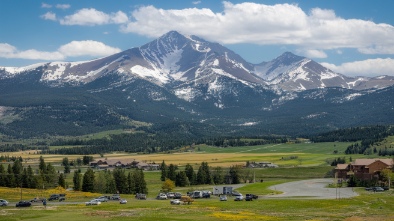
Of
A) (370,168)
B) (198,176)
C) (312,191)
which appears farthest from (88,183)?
(370,168)

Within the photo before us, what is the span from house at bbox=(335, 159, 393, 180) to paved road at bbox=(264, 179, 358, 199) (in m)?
8.99

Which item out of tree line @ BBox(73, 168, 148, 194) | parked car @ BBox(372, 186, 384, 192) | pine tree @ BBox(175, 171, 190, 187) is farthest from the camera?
pine tree @ BBox(175, 171, 190, 187)

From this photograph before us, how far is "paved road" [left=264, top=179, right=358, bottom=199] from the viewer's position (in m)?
124

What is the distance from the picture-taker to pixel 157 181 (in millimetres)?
177625

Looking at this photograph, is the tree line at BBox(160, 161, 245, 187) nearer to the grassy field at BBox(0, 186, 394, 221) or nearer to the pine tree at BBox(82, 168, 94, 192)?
the pine tree at BBox(82, 168, 94, 192)

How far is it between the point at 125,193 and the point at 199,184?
33.0 m

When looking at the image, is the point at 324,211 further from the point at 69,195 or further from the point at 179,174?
the point at 179,174

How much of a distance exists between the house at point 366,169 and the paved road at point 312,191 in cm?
899

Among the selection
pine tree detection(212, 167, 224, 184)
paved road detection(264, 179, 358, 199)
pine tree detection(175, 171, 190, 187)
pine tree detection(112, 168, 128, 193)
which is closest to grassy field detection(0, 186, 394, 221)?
paved road detection(264, 179, 358, 199)

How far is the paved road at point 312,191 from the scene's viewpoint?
124000mm

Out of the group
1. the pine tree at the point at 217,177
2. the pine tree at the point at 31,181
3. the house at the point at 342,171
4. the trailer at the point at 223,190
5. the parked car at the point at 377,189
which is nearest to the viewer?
the trailer at the point at 223,190

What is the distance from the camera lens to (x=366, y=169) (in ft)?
550

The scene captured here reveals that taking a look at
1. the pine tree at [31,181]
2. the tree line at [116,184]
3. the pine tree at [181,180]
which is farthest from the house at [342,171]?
the pine tree at [31,181]

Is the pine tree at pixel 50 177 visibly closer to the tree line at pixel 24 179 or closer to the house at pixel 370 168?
the tree line at pixel 24 179
